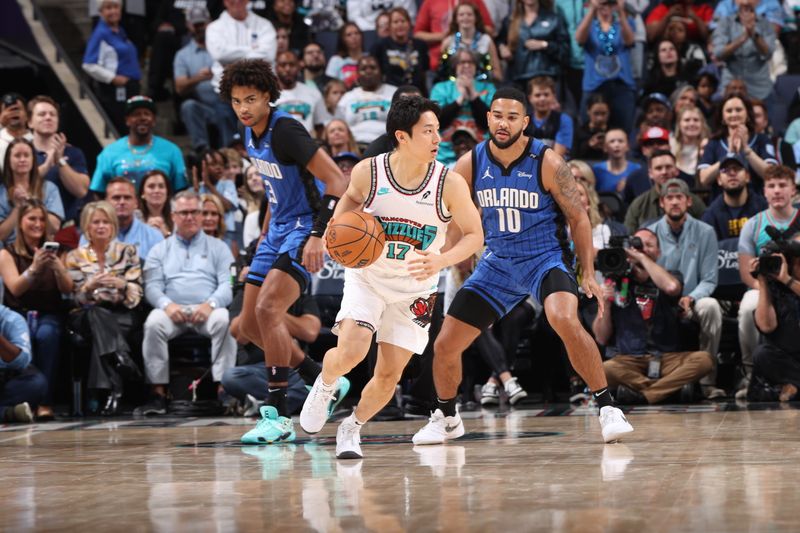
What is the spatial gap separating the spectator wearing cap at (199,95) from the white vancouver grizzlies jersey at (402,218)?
698 centimetres

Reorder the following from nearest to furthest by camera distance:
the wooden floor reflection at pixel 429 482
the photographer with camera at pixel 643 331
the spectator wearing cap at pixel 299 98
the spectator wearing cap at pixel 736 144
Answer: the wooden floor reflection at pixel 429 482, the photographer with camera at pixel 643 331, the spectator wearing cap at pixel 736 144, the spectator wearing cap at pixel 299 98

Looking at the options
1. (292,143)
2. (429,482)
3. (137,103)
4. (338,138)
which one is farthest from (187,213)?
(429,482)

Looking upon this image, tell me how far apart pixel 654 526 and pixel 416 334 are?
86.9 inches

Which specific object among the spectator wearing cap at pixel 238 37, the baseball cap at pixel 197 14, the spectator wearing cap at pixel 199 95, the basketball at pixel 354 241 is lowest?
the basketball at pixel 354 241

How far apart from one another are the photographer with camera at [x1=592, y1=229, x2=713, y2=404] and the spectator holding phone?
4137 millimetres

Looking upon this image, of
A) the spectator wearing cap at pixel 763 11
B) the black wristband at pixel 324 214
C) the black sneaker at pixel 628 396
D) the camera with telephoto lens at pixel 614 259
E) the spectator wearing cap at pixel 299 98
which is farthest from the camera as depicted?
the spectator wearing cap at pixel 763 11

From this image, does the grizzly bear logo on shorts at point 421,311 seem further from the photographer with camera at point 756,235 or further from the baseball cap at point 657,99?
the baseball cap at point 657,99

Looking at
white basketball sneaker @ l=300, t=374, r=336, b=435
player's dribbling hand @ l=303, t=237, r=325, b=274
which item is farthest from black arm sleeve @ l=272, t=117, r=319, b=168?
white basketball sneaker @ l=300, t=374, r=336, b=435

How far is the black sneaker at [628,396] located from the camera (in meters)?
8.45

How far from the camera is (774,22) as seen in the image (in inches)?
485

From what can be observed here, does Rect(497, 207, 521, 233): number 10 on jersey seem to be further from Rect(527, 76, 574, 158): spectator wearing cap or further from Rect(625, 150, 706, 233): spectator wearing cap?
Rect(527, 76, 574, 158): spectator wearing cap

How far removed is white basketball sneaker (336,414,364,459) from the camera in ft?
17.0

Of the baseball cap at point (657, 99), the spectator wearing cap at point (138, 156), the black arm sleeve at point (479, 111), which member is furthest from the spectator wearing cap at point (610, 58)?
the spectator wearing cap at point (138, 156)

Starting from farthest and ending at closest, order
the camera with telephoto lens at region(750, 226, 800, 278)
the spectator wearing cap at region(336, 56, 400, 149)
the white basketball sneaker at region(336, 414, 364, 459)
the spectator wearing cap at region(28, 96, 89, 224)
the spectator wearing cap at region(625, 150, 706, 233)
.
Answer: the spectator wearing cap at region(336, 56, 400, 149)
the spectator wearing cap at region(28, 96, 89, 224)
the spectator wearing cap at region(625, 150, 706, 233)
the camera with telephoto lens at region(750, 226, 800, 278)
the white basketball sneaker at region(336, 414, 364, 459)
